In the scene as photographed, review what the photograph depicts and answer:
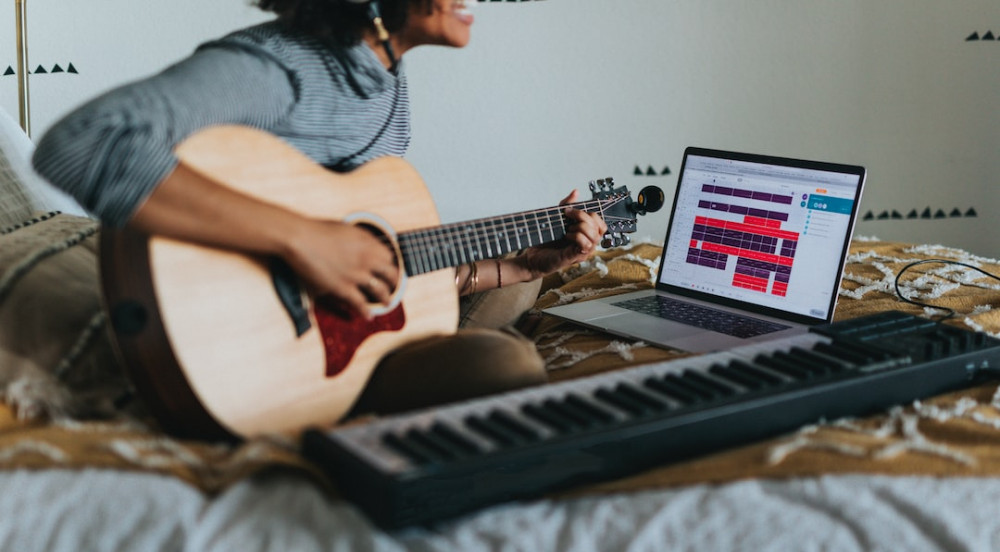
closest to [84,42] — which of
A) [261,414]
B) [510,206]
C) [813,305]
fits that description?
[510,206]

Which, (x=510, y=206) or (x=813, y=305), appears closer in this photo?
(x=813, y=305)

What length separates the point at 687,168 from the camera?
161 centimetres

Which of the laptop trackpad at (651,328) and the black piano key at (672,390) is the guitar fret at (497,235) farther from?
the black piano key at (672,390)

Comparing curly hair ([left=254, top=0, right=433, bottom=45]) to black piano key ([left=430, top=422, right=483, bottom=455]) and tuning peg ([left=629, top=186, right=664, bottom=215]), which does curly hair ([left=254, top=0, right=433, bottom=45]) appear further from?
black piano key ([left=430, top=422, right=483, bottom=455])

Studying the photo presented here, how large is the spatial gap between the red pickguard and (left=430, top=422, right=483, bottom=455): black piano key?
0.29m

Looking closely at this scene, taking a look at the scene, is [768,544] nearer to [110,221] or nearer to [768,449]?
[768,449]

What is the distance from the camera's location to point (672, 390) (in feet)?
2.84

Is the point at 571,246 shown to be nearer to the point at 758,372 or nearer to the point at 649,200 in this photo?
the point at 649,200

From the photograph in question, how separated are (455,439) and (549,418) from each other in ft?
0.31

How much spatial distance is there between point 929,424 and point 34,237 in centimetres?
118

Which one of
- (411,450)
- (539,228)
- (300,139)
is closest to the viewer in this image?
(411,450)

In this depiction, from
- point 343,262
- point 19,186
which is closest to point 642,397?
point 343,262

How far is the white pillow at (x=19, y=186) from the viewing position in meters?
1.39

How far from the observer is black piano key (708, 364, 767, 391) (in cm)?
90
